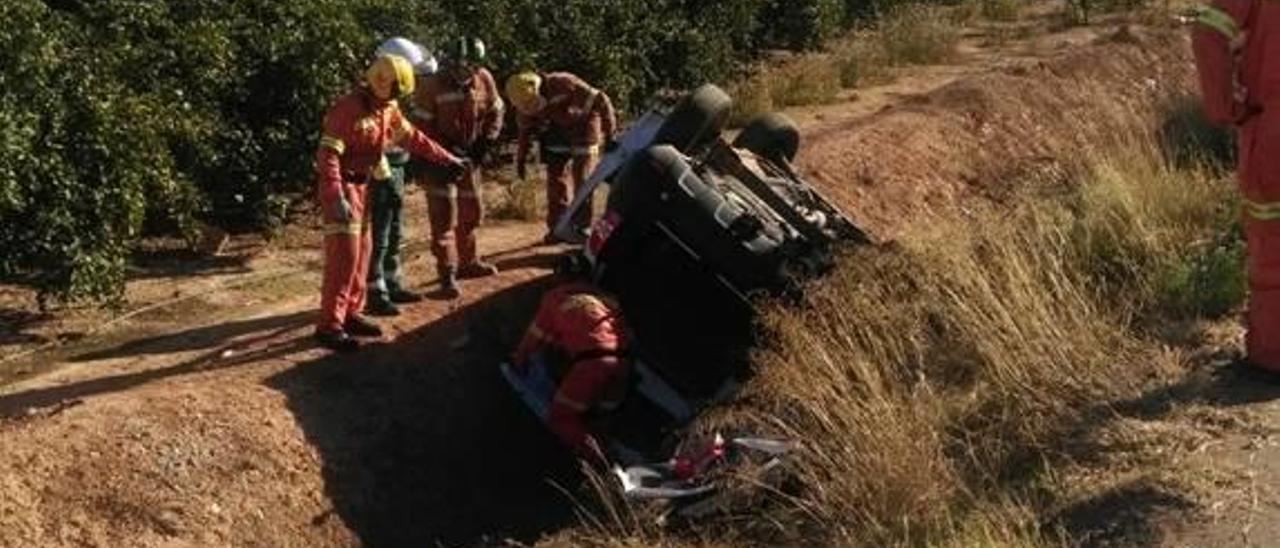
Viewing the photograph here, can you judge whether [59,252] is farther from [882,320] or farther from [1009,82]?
[1009,82]

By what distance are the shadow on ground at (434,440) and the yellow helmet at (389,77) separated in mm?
1419

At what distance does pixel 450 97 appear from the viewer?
935 cm

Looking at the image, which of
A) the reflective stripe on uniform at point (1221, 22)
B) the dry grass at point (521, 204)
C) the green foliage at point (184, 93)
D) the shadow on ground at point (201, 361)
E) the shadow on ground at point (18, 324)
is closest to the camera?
the reflective stripe on uniform at point (1221, 22)

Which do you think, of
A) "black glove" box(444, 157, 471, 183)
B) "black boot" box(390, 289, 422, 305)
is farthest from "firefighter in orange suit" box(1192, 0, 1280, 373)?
"black boot" box(390, 289, 422, 305)

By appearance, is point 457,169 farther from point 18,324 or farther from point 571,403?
point 18,324

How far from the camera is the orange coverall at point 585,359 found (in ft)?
27.2

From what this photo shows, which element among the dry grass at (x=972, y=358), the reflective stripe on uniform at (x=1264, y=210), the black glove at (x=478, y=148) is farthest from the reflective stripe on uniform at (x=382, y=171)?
the reflective stripe on uniform at (x=1264, y=210)

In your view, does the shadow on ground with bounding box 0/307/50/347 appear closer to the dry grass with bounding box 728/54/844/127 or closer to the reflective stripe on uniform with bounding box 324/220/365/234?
the reflective stripe on uniform with bounding box 324/220/365/234

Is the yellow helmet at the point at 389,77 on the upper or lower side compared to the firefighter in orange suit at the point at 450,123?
upper

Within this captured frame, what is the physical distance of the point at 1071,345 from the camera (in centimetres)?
652

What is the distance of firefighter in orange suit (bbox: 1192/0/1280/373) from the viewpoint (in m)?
6.25

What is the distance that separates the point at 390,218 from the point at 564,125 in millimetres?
2207

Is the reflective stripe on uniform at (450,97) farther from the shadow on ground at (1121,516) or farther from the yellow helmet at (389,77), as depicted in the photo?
the shadow on ground at (1121,516)

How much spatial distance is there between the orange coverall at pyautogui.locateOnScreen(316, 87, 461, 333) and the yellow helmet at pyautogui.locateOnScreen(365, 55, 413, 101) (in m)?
0.11
